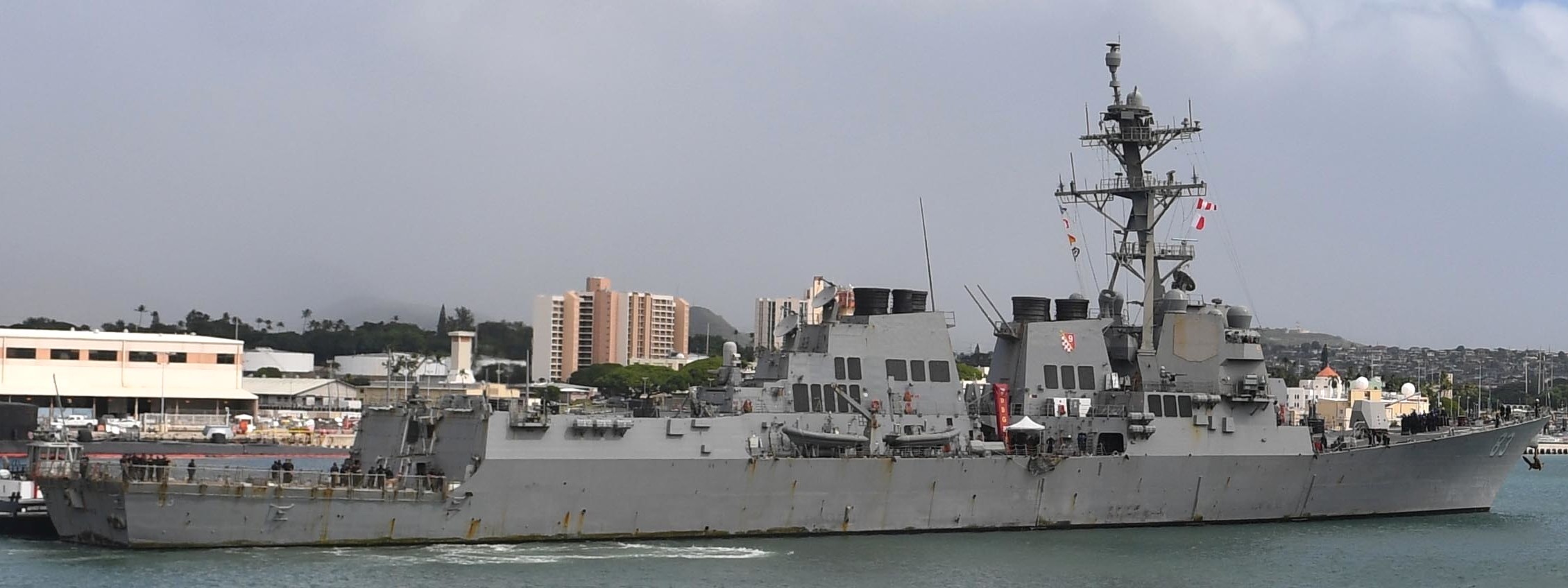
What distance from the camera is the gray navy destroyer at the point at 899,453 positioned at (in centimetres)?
2466

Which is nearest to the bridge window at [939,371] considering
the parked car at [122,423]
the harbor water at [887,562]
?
the harbor water at [887,562]

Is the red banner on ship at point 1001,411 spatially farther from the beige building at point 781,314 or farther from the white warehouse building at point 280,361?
the white warehouse building at point 280,361

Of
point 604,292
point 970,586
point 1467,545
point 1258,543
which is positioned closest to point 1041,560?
point 970,586

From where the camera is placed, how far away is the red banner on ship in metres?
29.0

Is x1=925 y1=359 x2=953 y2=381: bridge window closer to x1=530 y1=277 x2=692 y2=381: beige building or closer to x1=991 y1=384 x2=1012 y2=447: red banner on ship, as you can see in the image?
x1=991 y1=384 x2=1012 y2=447: red banner on ship

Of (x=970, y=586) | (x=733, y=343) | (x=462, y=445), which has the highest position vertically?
(x=733, y=343)

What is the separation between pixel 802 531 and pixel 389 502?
22.8ft

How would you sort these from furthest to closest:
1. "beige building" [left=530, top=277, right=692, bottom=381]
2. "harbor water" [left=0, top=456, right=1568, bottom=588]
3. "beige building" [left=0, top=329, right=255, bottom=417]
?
"beige building" [left=530, top=277, right=692, bottom=381] < "beige building" [left=0, top=329, right=255, bottom=417] < "harbor water" [left=0, top=456, right=1568, bottom=588]

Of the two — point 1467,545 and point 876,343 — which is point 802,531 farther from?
point 1467,545

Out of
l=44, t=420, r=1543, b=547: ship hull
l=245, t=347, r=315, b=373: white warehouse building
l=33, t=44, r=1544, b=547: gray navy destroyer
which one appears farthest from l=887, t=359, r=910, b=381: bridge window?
l=245, t=347, r=315, b=373: white warehouse building

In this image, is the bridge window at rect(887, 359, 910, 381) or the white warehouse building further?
the white warehouse building

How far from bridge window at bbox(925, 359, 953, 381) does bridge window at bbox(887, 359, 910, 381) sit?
0.47 m

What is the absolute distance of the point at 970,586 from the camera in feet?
75.7

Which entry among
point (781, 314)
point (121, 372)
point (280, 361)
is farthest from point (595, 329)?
point (781, 314)
